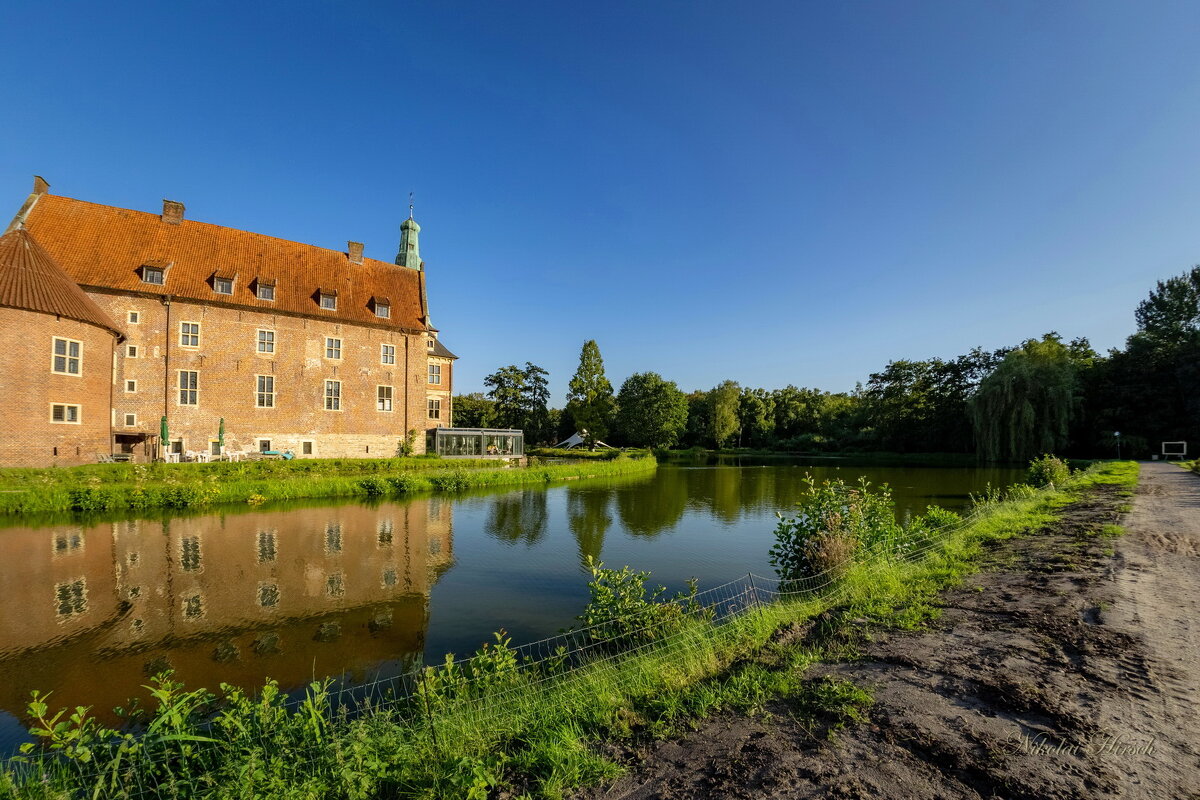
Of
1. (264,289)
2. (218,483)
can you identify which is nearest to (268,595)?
(218,483)

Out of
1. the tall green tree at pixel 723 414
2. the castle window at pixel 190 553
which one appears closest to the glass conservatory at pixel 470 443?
the castle window at pixel 190 553

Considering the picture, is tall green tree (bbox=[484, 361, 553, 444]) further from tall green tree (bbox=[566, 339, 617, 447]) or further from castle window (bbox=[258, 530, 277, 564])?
castle window (bbox=[258, 530, 277, 564])

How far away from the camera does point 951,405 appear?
52.1 metres

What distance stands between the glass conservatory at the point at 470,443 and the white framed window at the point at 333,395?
598 cm

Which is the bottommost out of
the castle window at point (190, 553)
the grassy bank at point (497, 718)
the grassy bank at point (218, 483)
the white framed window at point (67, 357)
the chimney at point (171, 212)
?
the castle window at point (190, 553)

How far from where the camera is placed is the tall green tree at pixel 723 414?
219 ft

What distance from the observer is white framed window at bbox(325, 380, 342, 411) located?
97.8ft

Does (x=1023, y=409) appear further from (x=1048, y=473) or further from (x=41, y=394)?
(x=41, y=394)

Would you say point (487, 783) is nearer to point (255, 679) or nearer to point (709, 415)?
point (255, 679)

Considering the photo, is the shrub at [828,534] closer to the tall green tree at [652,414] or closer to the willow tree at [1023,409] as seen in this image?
the willow tree at [1023,409]

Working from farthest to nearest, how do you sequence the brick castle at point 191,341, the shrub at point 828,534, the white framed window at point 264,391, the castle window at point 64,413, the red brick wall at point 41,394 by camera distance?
the white framed window at point 264,391, the castle window at point 64,413, the brick castle at point 191,341, the red brick wall at point 41,394, the shrub at point 828,534

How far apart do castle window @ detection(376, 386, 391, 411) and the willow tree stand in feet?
136

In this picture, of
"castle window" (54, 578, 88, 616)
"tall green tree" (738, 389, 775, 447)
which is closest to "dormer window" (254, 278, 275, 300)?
"castle window" (54, 578, 88, 616)

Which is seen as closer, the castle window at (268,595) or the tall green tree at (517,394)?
the castle window at (268,595)
